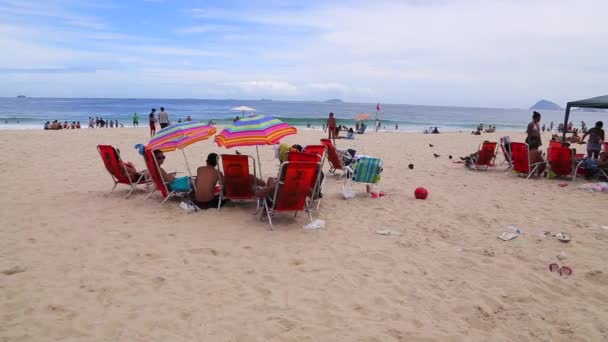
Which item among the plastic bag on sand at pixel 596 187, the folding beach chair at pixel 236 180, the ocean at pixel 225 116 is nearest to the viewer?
the folding beach chair at pixel 236 180

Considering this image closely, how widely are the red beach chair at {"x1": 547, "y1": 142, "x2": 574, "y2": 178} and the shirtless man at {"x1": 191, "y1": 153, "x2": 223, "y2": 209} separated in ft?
21.6

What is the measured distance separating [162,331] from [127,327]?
237mm

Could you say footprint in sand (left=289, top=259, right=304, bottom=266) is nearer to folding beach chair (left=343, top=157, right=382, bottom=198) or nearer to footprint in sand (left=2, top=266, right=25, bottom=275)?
footprint in sand (left=2, top=266, right=25, bottom=275)

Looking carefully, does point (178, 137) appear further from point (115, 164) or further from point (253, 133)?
point (115, 164)

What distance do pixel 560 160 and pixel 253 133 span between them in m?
6.39

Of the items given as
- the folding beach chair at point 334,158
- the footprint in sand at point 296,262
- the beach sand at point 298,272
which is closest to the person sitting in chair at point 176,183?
the beach sand at point 298,272

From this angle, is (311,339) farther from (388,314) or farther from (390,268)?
(390,268)

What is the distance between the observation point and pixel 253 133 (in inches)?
193

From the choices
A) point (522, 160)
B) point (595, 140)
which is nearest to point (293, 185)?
point (522, 160)

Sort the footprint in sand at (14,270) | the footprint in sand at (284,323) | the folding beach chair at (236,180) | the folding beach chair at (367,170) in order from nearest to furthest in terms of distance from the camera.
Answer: the footprint in sand at (284,323) < the footprint in sand at (14,270) < the folding beach chair at (236,180) < the folding beach chair at (367,170)

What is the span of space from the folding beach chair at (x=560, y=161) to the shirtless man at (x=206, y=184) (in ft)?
21.6

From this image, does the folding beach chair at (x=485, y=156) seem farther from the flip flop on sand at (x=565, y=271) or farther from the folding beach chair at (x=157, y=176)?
the folding beach chair at (x=157, y=176)

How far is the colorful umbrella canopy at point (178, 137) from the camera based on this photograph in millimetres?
5195

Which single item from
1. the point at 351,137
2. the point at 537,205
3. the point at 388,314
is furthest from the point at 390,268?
the point at 351,137
